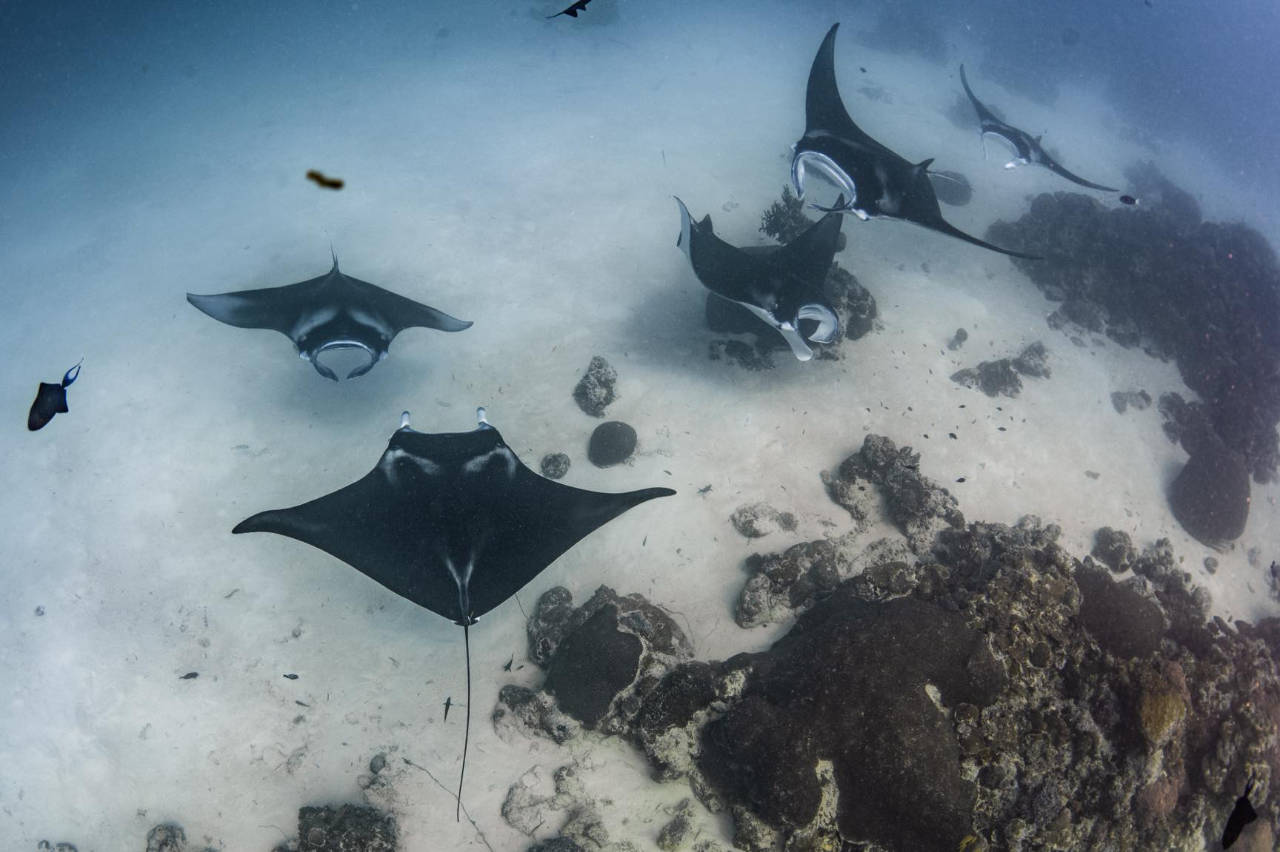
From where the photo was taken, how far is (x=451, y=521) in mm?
4426

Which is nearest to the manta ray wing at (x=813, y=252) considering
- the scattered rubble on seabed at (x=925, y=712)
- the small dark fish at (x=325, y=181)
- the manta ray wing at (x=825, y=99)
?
the manta ray wing at (x=825, y=99)

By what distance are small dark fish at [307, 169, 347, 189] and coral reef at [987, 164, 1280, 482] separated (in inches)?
605

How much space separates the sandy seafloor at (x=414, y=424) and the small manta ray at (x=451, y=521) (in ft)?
5.83

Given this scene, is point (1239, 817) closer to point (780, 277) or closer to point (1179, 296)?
point (780, 277)

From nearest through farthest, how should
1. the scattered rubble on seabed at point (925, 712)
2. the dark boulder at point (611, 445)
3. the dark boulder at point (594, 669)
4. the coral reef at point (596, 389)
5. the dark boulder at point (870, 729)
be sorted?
the dark boulder at point (870, 729)
the scattered rubble on seabed at point (925, 712)
the dark boulder at point (594, 669)
the dark boulder at point (611, 445)
the coral reef at point (596, 389)

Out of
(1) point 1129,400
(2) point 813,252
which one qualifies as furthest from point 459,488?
(1) point 1129,400

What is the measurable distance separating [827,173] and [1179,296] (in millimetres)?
10702

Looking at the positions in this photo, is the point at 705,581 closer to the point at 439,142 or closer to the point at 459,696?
the point at 459,696

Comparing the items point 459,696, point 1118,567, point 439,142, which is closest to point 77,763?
point 459,696

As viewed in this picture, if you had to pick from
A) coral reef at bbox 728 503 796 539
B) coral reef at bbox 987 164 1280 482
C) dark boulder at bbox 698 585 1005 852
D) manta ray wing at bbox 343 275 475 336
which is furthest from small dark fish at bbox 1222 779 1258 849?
coral reef at bbox 987 164 1280 482

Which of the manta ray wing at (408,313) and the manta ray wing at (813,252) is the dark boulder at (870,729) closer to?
the manta ray wing at (813,252)

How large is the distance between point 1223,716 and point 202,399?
12.6m

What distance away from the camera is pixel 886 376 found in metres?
8.55

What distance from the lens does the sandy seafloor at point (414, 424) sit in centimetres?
528
